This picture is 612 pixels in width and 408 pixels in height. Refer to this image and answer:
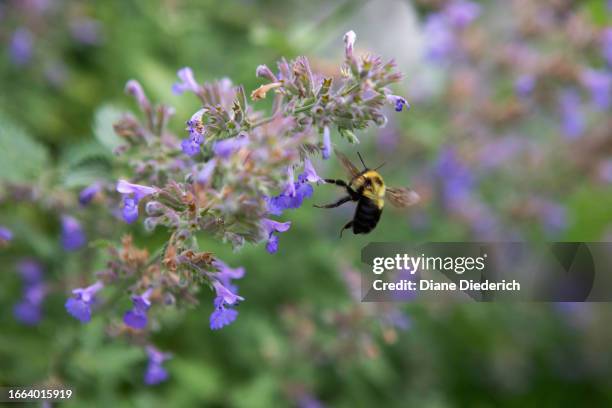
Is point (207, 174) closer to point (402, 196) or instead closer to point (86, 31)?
point (402, 196)

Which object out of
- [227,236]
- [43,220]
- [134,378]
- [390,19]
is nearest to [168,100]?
[43,220]

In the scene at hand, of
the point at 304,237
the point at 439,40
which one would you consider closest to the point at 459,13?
the point at 439,40

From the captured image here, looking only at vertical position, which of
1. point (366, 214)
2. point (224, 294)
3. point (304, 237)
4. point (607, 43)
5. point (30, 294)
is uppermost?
point (607, 43)

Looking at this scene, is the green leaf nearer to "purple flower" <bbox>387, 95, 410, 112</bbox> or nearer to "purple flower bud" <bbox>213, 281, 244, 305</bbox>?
"purple flower bud" <bbox>213, 281, 244, 305</bbox>

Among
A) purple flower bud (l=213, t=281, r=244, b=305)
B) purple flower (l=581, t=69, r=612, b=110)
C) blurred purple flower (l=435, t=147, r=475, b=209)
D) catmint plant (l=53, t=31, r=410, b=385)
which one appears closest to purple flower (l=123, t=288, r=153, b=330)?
catmint plant (l=53, t=31, r=410, b=385)

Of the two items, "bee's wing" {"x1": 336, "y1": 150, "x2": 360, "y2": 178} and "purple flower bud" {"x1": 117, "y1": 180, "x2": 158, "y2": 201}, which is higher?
"bee's wing" {"x1": 336, "y1": 150, "x2": 360, "y2": 178}

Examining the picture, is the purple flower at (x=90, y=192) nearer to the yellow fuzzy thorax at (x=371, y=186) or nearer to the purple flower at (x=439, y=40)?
the yellow fuzzy thorax at (x=371, y=186)
